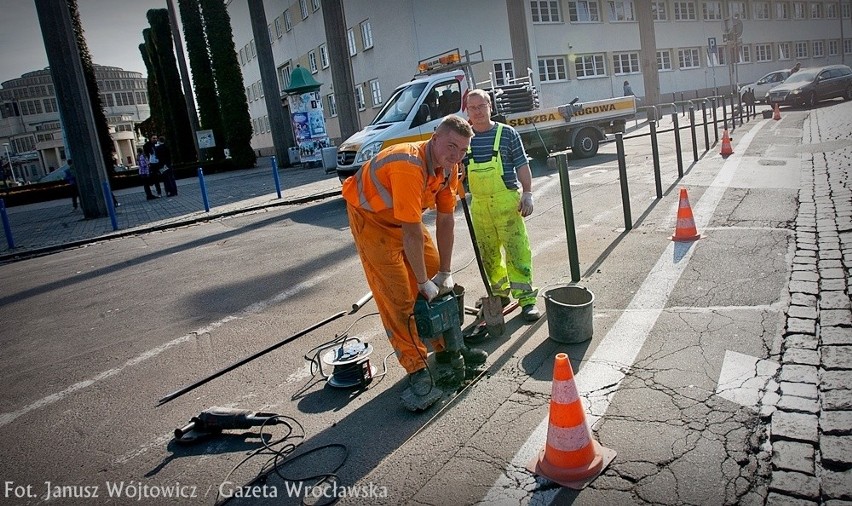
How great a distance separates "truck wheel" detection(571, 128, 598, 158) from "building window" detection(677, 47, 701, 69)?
106ft

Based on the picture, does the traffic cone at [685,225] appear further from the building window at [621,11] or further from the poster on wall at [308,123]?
the building window at [621,11]

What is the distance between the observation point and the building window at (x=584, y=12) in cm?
3544

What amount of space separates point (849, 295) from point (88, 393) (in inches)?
246

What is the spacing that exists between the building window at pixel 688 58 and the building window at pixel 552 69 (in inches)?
507

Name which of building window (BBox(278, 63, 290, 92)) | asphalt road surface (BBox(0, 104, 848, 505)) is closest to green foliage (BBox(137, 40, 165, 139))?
building window (BBox(278, 63, 290, 92))

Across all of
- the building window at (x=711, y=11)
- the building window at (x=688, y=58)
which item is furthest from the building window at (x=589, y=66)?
the building window at (x=711, y=11)

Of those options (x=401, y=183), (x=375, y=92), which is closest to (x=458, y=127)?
(x=401, y=183)

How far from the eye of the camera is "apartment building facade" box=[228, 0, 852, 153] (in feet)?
94.0

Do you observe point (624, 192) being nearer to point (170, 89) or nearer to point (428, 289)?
point (428, 289)

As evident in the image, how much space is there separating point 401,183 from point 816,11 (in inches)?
2730

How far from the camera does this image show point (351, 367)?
409 centimetres

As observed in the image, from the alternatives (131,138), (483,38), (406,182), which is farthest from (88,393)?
(131,138)

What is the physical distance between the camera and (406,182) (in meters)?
3.49

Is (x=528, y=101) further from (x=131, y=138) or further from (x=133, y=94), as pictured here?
(x=133, y=94)
